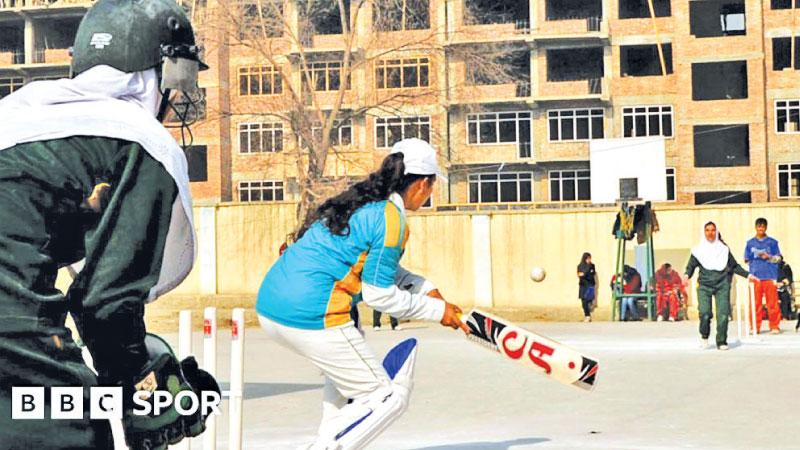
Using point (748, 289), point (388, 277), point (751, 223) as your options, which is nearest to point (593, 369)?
point (388, 277)

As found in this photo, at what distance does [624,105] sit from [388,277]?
48.7 meters

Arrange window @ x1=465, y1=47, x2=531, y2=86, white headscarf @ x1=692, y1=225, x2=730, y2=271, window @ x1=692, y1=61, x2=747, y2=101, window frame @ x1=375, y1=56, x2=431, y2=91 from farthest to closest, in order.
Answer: window frame @ x1=375, y1=56, x2=431, y2=91 < window @ x1=692, y1=61, x2=747, y2=101 < window @ x1=465, y1=47, x2=531, y2=86 < white headscarf @ x1=692, y1=225, x2=730, y2=271

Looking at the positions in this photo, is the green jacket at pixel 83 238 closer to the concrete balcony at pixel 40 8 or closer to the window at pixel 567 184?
the window at pixel 567 184

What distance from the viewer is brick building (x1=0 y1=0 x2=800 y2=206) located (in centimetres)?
5206

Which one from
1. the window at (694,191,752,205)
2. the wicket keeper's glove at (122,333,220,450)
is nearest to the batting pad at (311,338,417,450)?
the wicket keeper's glove at (122,333,220,450)

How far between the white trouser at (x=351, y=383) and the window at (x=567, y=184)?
4811cm

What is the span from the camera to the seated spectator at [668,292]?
3188 cm

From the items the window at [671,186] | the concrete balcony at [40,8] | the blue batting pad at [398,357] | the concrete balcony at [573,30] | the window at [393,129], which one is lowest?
the blue batting pad at [398,357]

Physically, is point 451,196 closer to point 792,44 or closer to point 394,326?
point 792,44

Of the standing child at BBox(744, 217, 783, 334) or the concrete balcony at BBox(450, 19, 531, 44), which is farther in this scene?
the concrete balcony at BBox(450, 19, 531, 44)

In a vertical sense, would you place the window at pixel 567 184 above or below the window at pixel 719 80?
below

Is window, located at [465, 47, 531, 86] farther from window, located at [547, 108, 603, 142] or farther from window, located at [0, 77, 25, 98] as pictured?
window, located at [0, 77, 25, 98]

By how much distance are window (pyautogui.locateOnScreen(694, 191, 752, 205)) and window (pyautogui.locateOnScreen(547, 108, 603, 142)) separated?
4333mm

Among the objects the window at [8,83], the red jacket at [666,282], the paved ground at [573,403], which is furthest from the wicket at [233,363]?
the window at [8,83]
